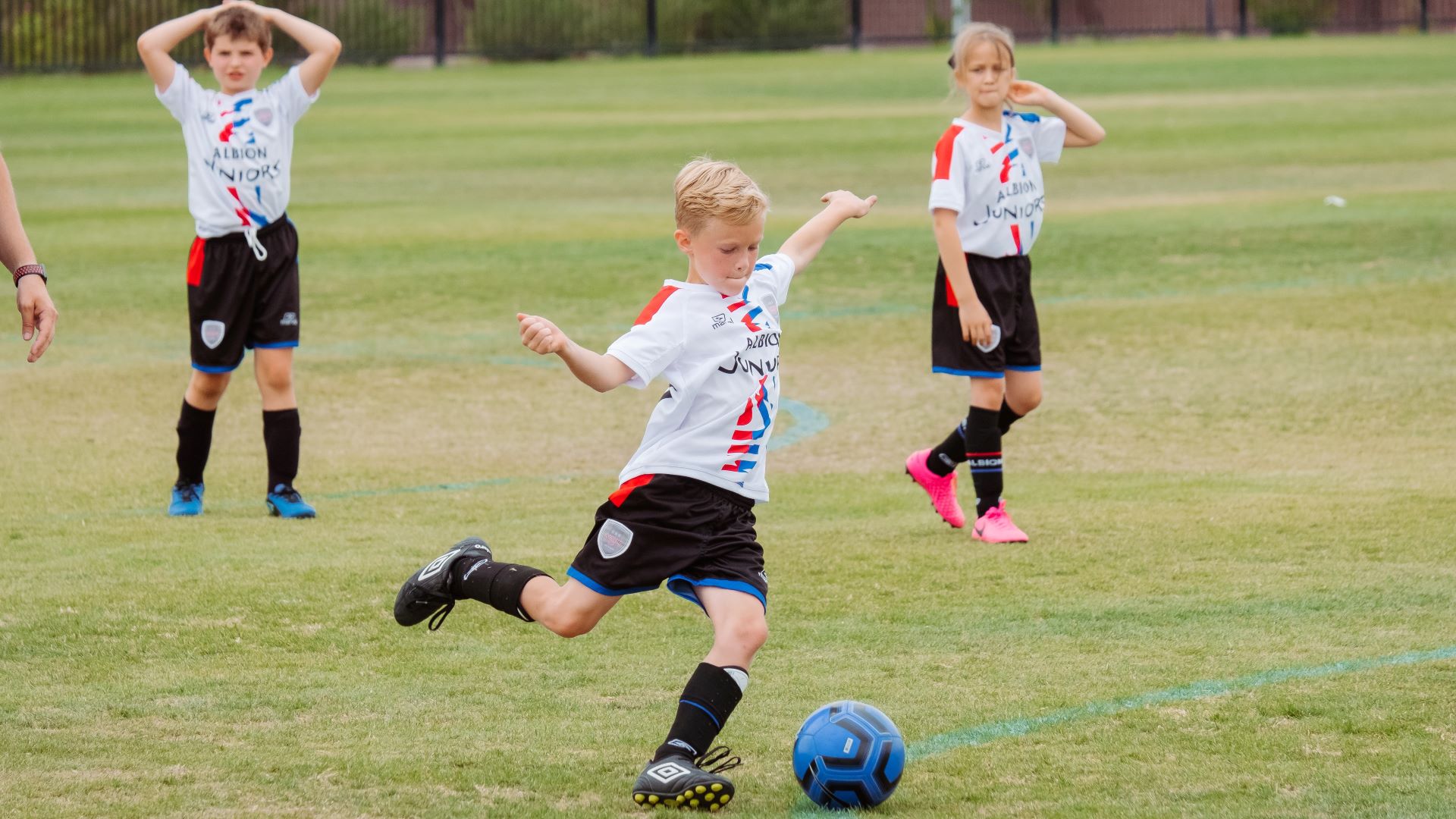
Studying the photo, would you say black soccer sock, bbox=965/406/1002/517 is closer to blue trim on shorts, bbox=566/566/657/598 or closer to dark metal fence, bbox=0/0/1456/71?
blue trim on shorts, bbox=566/566/657/598

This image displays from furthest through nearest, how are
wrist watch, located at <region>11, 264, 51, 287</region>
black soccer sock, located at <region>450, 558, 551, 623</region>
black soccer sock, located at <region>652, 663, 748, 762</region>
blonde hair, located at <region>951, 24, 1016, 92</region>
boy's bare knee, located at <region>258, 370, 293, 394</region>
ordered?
boy's bare knee, located at <region>258, 370, 293, 394</region>
blonde hair, located at <region>951, 24, 1016, 92</region>
wrist watch, located at <region>11, 264, 51, 287</region>
black soccer sock, located at <region>450, 558, 551, 623</region>
black soccer sock, located at <region>652, 663, 748, 762</region>

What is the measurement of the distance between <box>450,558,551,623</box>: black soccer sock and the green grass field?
12.3 inches

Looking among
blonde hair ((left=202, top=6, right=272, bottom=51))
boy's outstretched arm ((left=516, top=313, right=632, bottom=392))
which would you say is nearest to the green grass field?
boy's outstretched arm ((left=516, top=313, right=632, bottom=392))

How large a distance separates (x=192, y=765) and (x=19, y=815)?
46 cm

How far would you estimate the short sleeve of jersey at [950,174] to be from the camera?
22.6 feet

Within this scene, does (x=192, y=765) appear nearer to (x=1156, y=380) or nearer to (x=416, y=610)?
(x=416, y=610)

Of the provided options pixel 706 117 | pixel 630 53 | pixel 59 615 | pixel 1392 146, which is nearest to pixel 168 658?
pixel 59 615

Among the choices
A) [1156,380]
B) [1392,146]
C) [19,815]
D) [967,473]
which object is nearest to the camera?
[19,815]

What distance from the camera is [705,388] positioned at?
4.55 metres

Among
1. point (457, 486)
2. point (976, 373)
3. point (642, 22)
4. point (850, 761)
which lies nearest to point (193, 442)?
point (457, 486)

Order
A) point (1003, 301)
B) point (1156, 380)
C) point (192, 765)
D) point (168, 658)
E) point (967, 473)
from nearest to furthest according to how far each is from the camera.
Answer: point (192, 765)
point (168, 658)
point (1003, 301)
point (967, 473)
point (1156, 380)

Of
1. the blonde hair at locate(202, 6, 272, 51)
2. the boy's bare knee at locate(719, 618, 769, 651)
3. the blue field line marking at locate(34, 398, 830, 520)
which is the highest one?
the blonde hair at locate(202, 6, 272, 51)

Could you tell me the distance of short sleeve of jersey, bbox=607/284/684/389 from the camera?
14.5 ft

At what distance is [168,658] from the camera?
5.45 m
